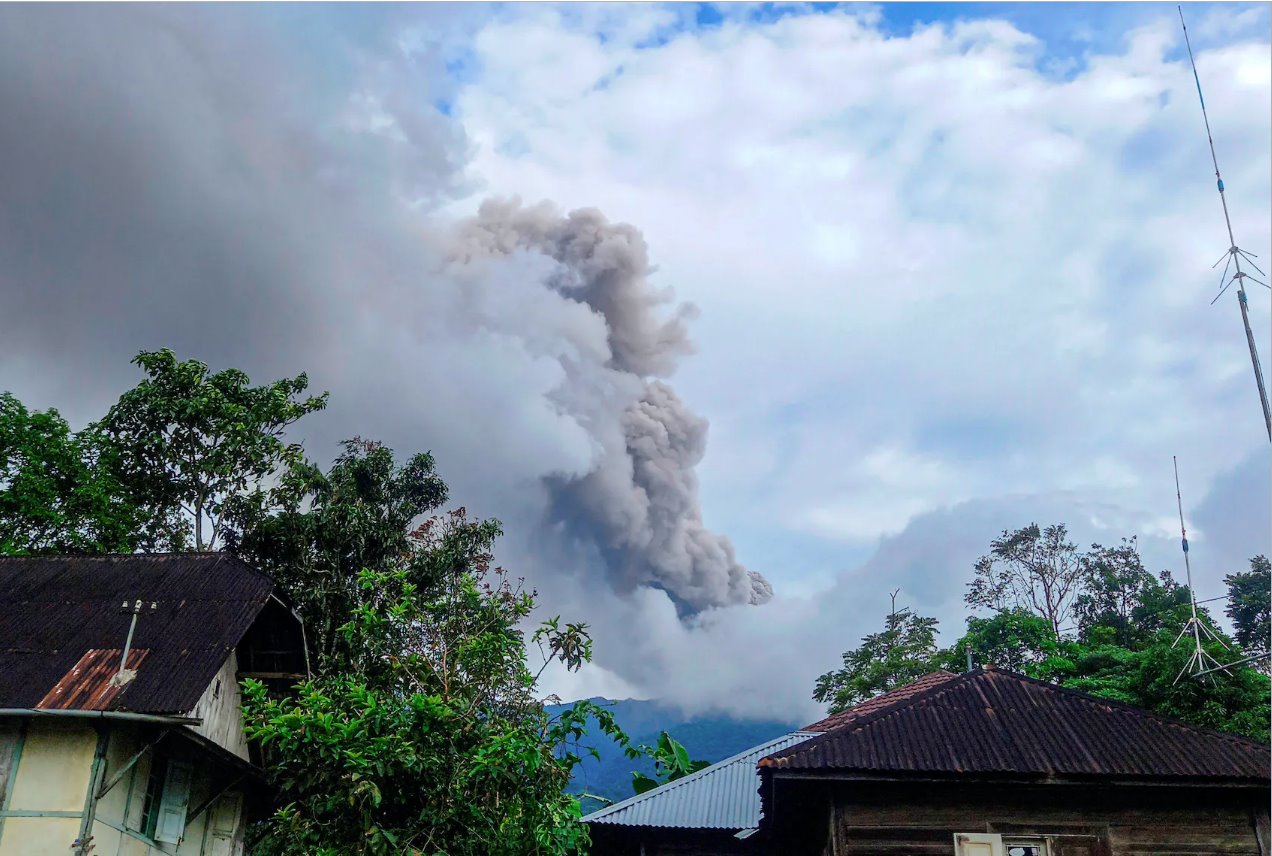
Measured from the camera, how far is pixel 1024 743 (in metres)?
12.0

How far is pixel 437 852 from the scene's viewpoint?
35.1ft

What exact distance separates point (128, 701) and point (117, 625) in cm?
219

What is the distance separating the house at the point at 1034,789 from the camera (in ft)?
37.8

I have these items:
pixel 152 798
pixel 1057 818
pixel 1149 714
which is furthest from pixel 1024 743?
pixel 152 798

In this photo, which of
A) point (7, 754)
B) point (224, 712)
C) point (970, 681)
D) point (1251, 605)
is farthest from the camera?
point (1251, 605)

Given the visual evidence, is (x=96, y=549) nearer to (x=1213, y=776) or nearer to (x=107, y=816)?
(x=107, y=816)

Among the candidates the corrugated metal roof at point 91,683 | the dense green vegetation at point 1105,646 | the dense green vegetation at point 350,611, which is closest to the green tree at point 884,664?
the dense green vegetation at point 1105,646

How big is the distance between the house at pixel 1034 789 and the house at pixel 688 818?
4901 mm

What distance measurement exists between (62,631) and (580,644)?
26.0ft

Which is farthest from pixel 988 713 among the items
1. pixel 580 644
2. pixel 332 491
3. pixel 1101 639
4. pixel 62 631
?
pixel 1101 639

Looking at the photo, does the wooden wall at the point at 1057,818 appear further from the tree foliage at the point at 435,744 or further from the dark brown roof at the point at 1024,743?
the tree foliage at the point at 435,744

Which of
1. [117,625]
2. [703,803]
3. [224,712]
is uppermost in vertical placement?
[117,625]

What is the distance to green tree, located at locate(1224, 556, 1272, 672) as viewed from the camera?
151 feet

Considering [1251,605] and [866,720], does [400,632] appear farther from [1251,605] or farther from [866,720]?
[1251,605]
